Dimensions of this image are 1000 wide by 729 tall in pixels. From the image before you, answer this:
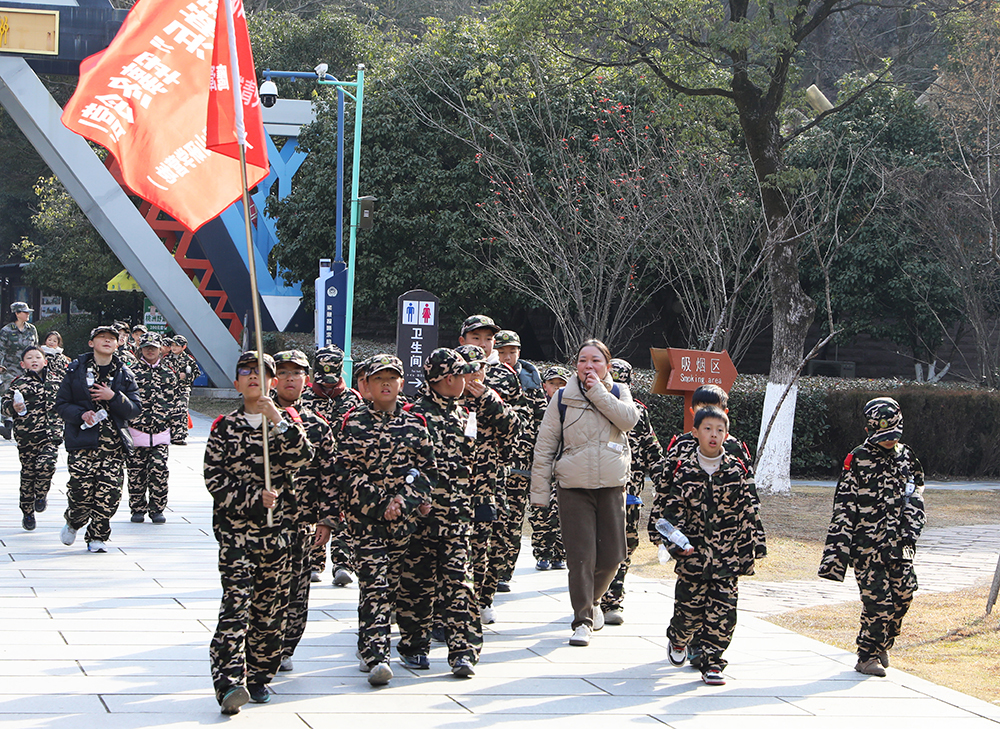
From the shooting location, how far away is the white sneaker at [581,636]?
6.88 metres

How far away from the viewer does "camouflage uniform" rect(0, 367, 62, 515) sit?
10.4 metres

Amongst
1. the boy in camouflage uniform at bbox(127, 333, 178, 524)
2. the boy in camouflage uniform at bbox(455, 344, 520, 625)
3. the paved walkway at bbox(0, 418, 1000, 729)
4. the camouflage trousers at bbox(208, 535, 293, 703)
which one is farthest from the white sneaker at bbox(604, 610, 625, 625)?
the boy in camouflage uniform at bbox(127, 333, 178, 524)

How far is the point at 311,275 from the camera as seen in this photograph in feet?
84.1

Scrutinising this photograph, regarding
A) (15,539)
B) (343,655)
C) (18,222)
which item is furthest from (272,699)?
(18,222)

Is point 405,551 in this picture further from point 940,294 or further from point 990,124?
point 940,294

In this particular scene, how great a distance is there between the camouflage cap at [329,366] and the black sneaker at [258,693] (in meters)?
2.83

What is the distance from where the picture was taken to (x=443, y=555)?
6195mm

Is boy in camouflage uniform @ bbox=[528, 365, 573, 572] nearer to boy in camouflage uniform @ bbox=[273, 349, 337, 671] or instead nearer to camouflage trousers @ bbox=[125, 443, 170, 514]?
boy in camouflage uniform @ bbox=[273, 349, 337, 671]

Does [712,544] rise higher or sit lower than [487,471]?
lower

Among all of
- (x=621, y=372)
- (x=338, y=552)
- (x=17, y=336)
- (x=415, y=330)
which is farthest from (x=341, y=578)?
(x=17, y=336)

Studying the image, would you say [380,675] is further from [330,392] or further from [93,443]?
[93,443]

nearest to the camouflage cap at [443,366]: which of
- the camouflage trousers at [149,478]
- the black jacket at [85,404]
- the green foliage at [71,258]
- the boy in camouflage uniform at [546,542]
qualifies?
the boy in camouflage uniform at [546,542]

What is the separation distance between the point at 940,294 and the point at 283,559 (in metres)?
20.9

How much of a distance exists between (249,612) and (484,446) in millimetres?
2172
